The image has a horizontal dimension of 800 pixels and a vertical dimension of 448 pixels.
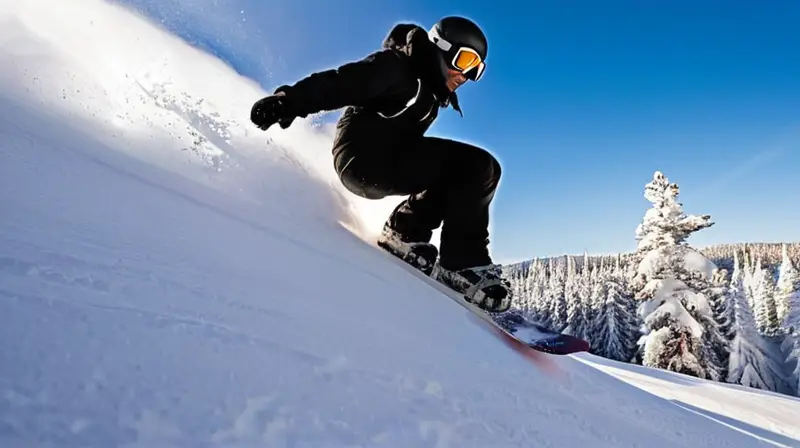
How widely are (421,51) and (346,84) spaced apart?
768mm

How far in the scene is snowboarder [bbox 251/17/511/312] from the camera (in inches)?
143

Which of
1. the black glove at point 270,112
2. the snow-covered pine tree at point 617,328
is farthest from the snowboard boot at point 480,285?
the snow-covered pine tree at point 617,328

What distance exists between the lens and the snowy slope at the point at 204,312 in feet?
2.93

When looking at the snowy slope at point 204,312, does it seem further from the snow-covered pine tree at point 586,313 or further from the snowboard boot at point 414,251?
the snow-covered pine tree at point 586,313

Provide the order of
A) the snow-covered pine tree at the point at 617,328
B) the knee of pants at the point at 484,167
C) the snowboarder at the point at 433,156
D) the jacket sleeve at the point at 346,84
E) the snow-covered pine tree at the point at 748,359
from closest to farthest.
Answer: the jacket sleeve at the point at 346,84 < the snowboarder at the point at 433,156 < the knee of pants at the point at 484,167 < the snow-covered pine tree at the point at 748,359 < the snow-covered pine tree at the point at 617,328

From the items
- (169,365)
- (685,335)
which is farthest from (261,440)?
(685,335)

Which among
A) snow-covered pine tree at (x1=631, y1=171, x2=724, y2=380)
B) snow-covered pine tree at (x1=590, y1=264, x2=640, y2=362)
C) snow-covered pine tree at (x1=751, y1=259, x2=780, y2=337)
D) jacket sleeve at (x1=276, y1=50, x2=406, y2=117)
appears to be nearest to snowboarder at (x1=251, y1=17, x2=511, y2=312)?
jacket sleeve at (x1=276, y1=50, x2=406, y2=117)

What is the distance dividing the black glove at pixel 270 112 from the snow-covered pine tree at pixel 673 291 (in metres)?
13.8

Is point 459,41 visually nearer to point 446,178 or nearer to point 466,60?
point 466,60

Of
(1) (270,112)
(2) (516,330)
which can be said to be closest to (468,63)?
(1) (270,112)

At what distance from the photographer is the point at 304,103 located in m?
2.89

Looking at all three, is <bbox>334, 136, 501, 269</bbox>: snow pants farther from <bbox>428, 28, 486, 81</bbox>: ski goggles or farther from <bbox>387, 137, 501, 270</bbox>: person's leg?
<bbox>428, 28, 486, 81</bbox>: ski goggles

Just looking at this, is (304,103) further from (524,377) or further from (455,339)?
(524,377)

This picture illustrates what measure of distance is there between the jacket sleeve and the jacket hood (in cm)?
20
